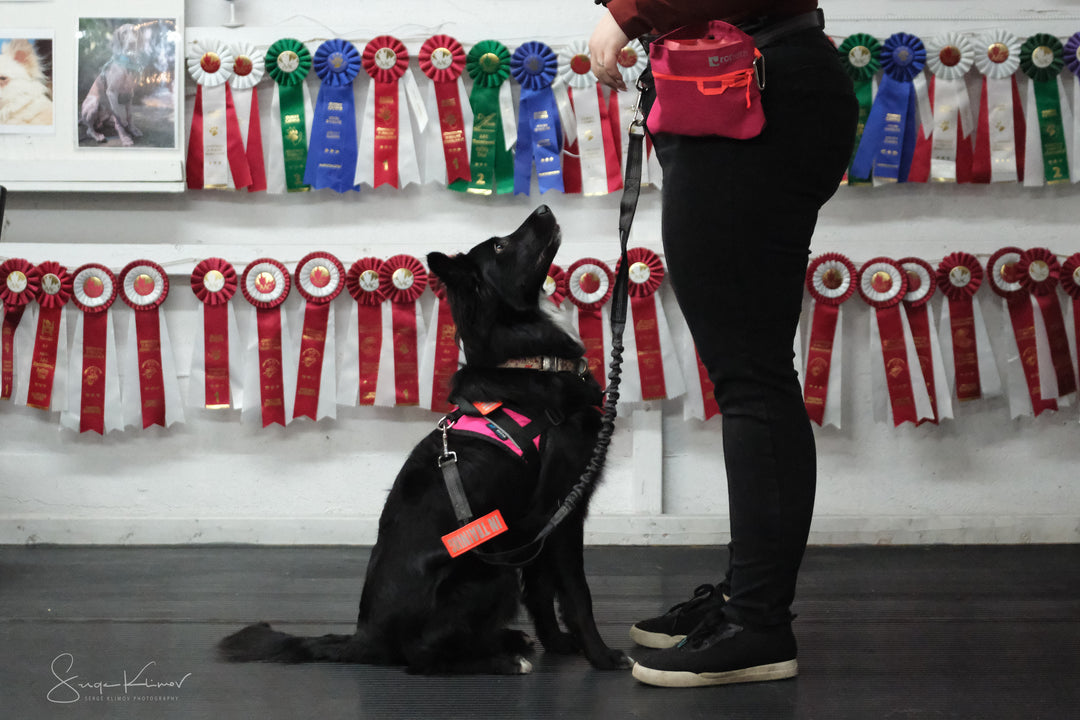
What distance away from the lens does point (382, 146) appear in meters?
2.71

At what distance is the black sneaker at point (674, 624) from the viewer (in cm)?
166

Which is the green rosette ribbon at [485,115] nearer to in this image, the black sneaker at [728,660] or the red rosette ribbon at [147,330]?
the red rosette ribbon at [147,330]

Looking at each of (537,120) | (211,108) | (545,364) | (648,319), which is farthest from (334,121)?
(545,364)

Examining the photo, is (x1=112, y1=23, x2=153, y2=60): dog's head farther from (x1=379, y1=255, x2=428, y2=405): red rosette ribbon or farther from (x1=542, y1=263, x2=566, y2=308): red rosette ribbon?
(x1=542, y1=263, x2=566, y2=308): red rosette ribbon

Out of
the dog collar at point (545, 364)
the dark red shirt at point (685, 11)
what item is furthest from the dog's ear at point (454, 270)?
the dark red shirt at point (685, 11)

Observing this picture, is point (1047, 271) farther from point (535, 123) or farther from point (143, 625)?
point (143, 625)

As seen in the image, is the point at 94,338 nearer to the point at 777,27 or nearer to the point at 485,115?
the point at 485,115

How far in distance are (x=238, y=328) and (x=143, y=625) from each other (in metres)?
1.13

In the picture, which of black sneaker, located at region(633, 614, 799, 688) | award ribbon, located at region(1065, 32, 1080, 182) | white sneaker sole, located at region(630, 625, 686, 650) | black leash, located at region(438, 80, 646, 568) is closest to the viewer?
black sneaker, located at region(633, 614, 799, 688)

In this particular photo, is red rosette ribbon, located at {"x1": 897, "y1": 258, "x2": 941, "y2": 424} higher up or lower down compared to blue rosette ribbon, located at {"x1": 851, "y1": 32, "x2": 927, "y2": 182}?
lower down

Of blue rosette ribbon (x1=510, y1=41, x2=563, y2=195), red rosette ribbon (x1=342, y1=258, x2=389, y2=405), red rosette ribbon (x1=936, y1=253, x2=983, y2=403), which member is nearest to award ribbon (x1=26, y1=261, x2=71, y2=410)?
red rosette ribbon (x1=342, y1=258, x2=389, y2=405)

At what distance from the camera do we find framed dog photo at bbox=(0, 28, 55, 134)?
2693 mm

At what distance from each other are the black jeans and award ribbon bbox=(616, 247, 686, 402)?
1.30 m

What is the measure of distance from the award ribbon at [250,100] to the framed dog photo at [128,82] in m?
0.16
